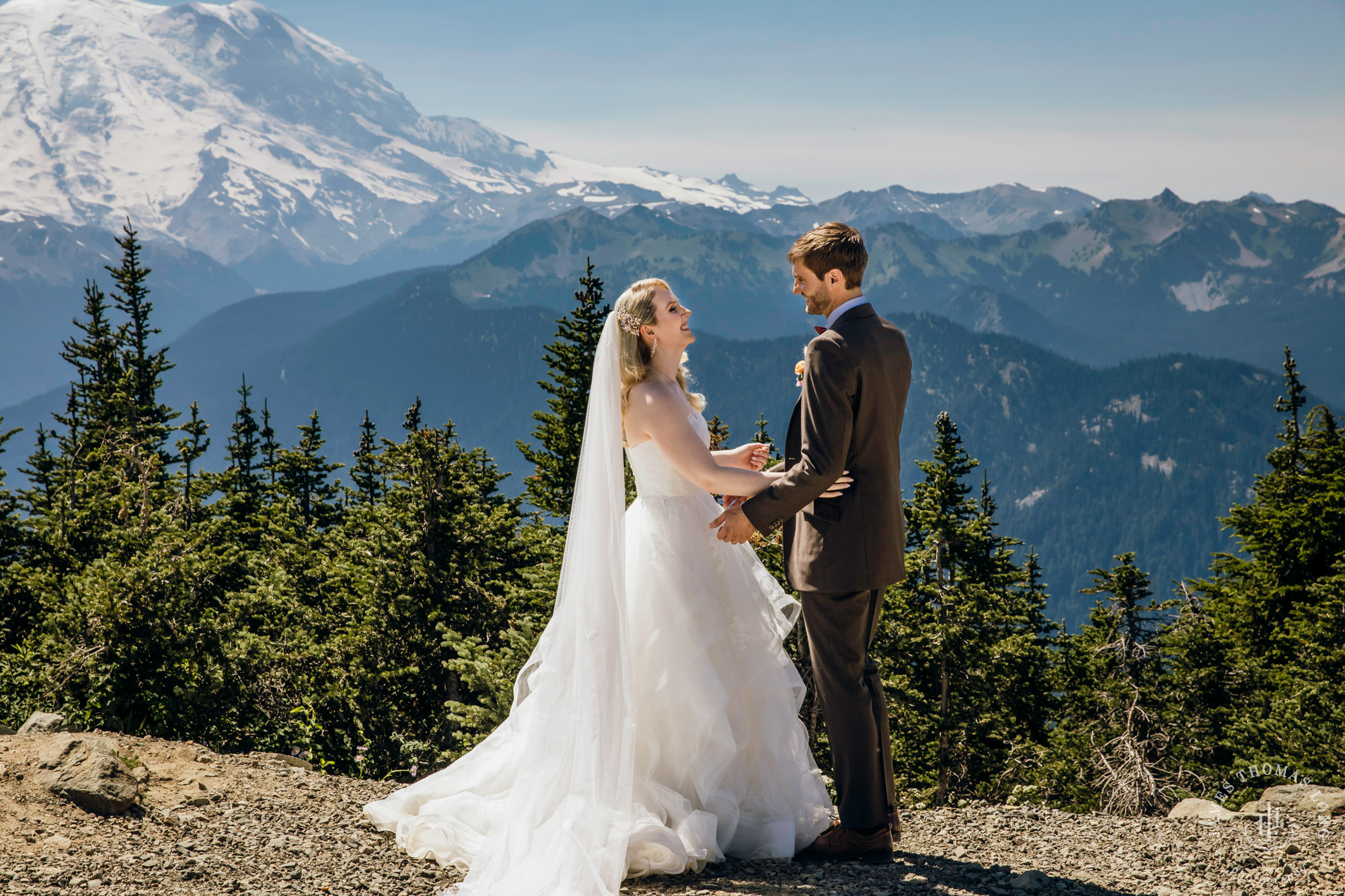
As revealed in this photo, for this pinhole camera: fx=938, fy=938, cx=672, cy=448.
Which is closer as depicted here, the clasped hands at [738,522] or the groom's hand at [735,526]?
the clasped hands at [738,522]

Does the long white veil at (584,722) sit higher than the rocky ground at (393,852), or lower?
higher

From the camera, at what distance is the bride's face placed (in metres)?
5.86

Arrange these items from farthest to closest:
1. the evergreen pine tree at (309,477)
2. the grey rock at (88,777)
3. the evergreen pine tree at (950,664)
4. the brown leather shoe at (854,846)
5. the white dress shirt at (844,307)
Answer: the evergreen pine tree at (309,477) < the evergreen pine tree at (950,664) < the grey rock at (88,777) < the brown leather shoe at (854,846) < the white dress shirt at (844,307)

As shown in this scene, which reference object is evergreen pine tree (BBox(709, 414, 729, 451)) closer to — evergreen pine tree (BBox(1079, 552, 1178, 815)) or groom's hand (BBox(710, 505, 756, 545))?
evergreen pine tree (BBox(1079, 552, 1178, 815))

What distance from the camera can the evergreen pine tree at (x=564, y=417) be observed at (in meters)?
34.9

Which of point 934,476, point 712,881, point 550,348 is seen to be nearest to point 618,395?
point 712,881

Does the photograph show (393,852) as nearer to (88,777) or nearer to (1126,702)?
(88,777)

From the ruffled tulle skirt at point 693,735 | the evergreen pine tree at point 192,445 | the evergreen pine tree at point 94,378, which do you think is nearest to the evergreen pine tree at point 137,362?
the evergreen pine tree at point 94,378

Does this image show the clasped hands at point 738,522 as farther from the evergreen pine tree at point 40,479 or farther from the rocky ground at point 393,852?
the evergreen pine tree at point 40,479

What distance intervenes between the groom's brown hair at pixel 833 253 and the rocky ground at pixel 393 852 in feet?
11.3

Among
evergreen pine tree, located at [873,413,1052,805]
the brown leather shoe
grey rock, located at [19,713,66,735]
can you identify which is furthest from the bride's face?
evergreen pine tree, located at [873,413,1052,805]

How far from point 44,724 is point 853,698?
6.64 meters

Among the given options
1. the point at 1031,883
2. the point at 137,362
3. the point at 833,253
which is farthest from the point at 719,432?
the point at 137,362

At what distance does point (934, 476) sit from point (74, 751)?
2587 centimetres
